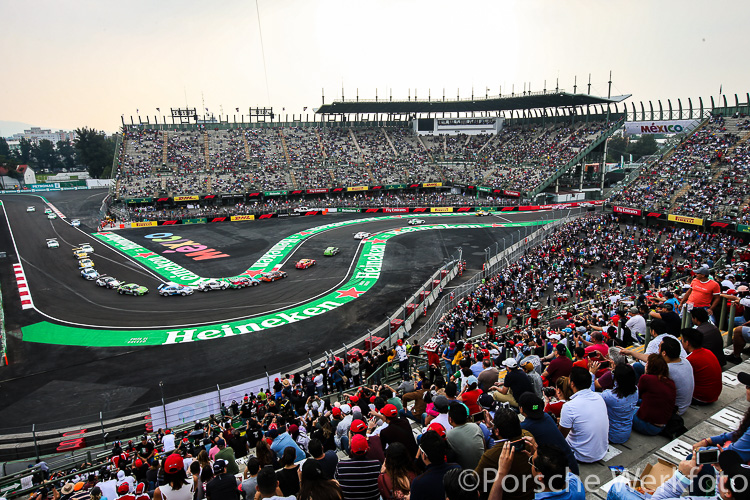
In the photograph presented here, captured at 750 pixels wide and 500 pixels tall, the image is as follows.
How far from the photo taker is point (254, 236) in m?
51.7

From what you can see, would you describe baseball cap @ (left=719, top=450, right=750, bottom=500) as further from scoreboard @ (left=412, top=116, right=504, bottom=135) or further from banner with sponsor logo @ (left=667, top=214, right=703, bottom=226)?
scoreboard @ (left=412, top=116, right=504, bottom=135)

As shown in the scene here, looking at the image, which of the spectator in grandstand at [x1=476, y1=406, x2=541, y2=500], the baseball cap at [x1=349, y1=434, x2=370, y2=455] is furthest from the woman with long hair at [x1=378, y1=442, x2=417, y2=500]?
Answer: the spectator in grandstand at [x1=476, y1=406, x2=541, y2=500]

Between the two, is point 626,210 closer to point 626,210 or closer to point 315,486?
point 626,210

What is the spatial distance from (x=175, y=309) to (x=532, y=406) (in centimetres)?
2928

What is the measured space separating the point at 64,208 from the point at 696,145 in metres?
90.7

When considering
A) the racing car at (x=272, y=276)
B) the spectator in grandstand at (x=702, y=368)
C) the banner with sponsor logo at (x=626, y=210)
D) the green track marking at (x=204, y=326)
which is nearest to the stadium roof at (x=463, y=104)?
the banner with sponsor logo at (x=626, y=210)

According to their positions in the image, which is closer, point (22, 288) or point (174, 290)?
point (174, 290)

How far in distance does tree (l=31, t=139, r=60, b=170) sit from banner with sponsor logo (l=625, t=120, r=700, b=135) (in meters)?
169

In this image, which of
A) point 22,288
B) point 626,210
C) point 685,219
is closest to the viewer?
point 22,288

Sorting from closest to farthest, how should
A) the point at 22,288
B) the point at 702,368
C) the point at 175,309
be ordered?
the point at 702,368, the point at 175,309, the point at 22,288

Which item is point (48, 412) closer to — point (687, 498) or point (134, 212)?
point (687, 498)

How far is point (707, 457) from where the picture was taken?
4203mm

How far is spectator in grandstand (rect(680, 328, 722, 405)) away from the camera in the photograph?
269 inches

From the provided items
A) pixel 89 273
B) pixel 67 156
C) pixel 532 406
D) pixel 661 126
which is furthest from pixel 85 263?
pixel 67 156
